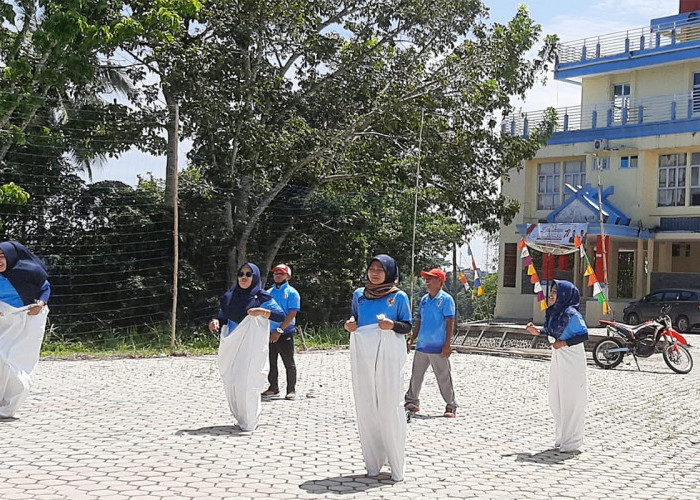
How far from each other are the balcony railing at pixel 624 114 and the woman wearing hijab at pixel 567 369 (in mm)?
23857

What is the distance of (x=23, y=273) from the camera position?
881 cm

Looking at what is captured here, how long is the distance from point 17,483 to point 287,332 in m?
5.33

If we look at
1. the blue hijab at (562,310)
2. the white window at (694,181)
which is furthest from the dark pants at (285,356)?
the white window at (694,181)

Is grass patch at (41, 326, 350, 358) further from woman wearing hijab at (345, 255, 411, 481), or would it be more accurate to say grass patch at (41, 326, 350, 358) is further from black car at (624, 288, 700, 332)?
black car at (624, 288, 700, 332)

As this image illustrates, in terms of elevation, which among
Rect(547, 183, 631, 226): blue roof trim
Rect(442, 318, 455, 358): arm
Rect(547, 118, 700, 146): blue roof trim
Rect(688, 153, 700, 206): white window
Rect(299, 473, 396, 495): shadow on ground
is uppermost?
Rect(547, 118, 700, 146): blue roof trim

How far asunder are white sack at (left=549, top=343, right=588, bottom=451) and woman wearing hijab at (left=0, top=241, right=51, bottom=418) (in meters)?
5.06

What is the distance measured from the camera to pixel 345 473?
6.58 meters

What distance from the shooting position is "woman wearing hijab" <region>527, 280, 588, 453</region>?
26.1ft

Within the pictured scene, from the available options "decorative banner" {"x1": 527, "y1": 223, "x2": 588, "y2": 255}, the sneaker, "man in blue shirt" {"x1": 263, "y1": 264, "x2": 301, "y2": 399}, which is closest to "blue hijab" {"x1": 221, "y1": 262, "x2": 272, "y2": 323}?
"man in blue shirt" {"x1": 263, "y1": 264, "x2": 301, "y2": 399}

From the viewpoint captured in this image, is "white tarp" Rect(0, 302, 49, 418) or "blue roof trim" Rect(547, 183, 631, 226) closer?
"white tarp" Rect(0, 302, 49, 418)

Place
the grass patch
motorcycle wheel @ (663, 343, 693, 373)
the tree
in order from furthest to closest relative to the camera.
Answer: the tree
the grass patch
motorcycle wheel @ (663, 343, 693, 373)

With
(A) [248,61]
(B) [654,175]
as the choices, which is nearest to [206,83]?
(A) [248,61]

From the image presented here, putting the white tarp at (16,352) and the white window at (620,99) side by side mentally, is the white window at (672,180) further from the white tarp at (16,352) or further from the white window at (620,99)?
the white tarp at (16,352)

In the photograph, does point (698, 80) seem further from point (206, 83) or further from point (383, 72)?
point (206, 83)
